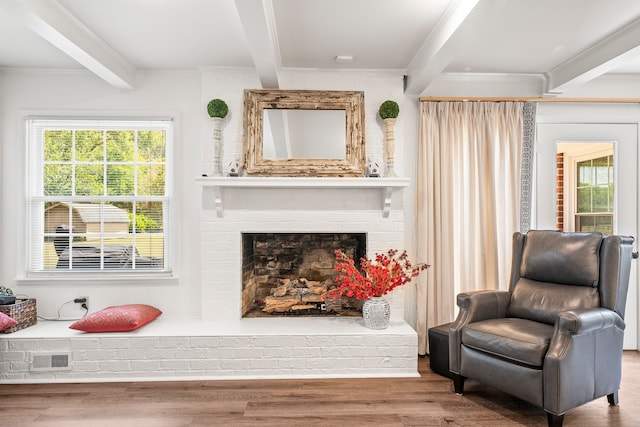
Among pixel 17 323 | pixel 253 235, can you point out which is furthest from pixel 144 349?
pixel 253 235

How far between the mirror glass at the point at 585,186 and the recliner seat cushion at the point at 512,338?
1.52 meters

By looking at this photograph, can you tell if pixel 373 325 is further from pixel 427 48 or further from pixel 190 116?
pixel 190 116

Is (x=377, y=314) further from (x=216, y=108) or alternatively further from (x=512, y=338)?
(x=216, y=108)

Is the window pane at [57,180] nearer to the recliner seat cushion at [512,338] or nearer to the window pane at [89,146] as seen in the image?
the window pane at [89,146]

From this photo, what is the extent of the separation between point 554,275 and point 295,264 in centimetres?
217

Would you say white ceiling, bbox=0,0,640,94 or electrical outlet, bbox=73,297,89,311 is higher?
white ceiling, bbox=0,0,640,94

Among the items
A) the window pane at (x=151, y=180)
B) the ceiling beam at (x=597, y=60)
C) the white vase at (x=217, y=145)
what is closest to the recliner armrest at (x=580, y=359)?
the ceiling beam at (x=597, y=60)

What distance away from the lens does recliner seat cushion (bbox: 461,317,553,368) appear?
2.40 m

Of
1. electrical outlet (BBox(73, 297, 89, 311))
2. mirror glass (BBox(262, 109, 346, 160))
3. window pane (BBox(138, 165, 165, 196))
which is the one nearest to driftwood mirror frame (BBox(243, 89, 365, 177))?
mirror glass (BBox(262, 109, 346, 160))

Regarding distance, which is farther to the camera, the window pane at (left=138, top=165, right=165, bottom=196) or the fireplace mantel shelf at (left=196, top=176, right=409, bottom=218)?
the window pane at (left=138, top=165, right=165, bottom=196)

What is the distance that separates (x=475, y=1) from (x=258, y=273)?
2884mm

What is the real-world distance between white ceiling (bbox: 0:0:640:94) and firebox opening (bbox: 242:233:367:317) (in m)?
1.45

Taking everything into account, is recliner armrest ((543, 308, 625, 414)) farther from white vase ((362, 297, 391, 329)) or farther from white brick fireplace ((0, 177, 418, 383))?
white vase ((362, 297, 391, 329))

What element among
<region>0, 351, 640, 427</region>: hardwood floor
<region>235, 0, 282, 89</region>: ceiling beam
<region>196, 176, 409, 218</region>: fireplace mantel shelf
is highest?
<region>235, 0, 282, 89</region>: ceiling beam
